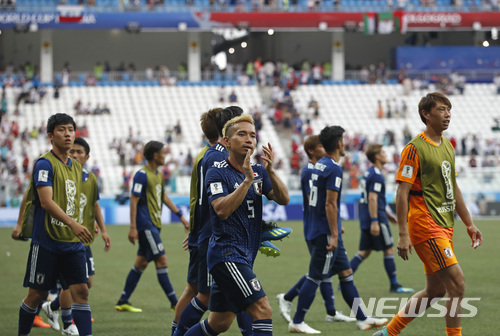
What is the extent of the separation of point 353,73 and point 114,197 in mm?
23992

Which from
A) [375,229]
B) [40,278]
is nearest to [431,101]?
[40,278]

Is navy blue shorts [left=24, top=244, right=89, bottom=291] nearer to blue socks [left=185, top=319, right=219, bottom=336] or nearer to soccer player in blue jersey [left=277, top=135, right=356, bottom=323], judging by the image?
blue socks [left=185, top=319, right=219, bottom=336]

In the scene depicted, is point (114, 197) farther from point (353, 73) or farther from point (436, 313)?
point (353, 73)

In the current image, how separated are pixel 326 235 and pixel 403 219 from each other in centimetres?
211

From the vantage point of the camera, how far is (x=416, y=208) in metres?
7.36

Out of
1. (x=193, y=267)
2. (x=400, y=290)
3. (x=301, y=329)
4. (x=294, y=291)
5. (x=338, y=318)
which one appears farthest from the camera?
(x=400, y=290)

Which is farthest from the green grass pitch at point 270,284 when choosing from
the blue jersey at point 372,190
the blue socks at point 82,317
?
the blue socks at point 82,317

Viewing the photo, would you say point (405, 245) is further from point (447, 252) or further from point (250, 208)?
point (250, 208)

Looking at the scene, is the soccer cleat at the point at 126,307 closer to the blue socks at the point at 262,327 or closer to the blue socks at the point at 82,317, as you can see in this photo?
the blue socks at the point at 82,317

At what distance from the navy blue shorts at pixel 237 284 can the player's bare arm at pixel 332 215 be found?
9.62 feet

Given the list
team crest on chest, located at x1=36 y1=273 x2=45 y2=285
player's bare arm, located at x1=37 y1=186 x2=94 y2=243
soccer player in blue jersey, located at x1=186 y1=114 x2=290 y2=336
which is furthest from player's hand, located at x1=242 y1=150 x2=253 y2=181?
team crest on chest, located at x1=36 y1=273 x2=45 y2=285

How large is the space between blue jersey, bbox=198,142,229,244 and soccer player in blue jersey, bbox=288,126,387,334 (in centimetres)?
215

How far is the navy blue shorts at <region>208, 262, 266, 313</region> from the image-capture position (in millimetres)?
6082

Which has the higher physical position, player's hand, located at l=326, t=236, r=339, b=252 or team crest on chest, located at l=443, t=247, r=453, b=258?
team crest on chest, located at l=443, t=247, r=453, b=258
